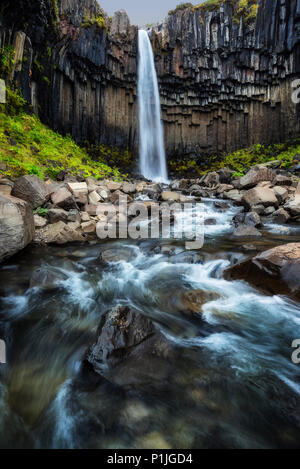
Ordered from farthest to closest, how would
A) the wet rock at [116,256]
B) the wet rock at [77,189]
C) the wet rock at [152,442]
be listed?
the wet rock at [77,189] < the wet rock at [116,256] < the wet rock at [152,442]

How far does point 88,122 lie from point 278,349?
1927cm

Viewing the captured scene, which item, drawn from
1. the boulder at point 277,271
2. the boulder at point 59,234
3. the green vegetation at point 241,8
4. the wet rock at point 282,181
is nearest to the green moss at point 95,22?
the green vegetation at point 241,8

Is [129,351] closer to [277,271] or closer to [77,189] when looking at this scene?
[277,271]

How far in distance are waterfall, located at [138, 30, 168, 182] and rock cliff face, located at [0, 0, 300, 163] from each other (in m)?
0.68

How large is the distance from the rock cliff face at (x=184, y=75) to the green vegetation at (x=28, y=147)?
6.24ft

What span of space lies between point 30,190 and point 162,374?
5.62 metres

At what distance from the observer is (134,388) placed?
1.74 metres

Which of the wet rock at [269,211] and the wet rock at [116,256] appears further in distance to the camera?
the wet rock at [269,211]

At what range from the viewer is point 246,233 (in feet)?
19.5

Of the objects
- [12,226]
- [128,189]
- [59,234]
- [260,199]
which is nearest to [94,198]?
[128,189]

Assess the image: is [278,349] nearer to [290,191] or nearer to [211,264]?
[211,264]

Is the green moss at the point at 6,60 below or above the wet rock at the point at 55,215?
above

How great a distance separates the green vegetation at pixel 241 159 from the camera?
1961 centimetres

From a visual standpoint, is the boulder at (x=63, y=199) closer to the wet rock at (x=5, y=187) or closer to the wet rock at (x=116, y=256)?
the wet rock at (x=5, y=187)
